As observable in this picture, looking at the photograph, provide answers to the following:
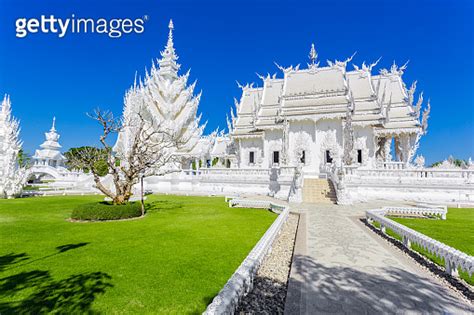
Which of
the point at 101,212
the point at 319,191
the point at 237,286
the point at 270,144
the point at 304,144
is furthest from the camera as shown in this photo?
the point at 270,144

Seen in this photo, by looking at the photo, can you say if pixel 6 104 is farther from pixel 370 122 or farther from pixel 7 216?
pixel 370 122

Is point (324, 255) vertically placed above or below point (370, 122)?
below

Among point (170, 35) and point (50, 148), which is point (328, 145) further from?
point (50, 148)

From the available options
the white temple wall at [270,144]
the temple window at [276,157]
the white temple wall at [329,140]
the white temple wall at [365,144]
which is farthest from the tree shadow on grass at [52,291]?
the temple window at [276,157]

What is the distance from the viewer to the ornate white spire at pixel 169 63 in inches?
1187

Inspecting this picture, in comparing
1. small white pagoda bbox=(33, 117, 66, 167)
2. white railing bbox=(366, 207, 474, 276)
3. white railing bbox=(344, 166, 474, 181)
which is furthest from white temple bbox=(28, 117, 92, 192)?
white railing bbox=(366, 207, 474, 276)

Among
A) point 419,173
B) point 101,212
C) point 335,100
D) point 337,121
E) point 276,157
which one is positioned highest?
point 335,100

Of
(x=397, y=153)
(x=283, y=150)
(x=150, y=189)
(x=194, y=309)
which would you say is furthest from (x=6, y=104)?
(x=397, y=153)

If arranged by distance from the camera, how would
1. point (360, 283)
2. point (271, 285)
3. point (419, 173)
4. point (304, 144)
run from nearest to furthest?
point (360, 283) → point (271, 285) → point (419, 173) → point (304, 144)

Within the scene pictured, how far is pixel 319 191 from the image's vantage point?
1789 centimetres

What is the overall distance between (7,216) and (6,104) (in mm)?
20972

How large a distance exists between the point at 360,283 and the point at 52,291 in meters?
4.89

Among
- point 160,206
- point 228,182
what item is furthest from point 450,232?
point 228,182

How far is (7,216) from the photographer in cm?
1063
